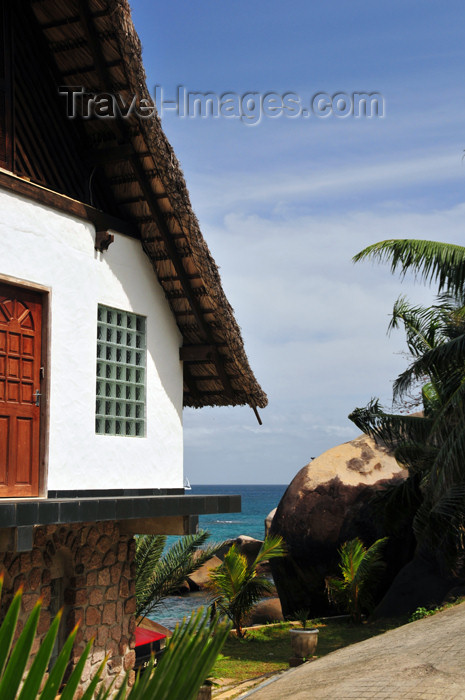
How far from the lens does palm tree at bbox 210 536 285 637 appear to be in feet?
54.2

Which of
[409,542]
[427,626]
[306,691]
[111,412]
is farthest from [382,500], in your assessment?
[111,412]

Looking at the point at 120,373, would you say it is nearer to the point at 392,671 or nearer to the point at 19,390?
the point at 19,390

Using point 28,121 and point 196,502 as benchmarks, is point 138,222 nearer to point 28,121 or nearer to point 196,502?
point 28,121

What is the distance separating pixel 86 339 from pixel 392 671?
5.50 m

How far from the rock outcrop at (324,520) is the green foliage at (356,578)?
37.8 inches

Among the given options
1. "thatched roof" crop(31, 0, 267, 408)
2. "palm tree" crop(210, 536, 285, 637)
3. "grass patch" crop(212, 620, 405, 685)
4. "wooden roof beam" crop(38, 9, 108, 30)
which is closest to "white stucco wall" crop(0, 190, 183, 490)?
"thatched roof" crop(31, 0, 267, 408)

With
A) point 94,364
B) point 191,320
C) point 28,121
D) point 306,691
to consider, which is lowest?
point 306,691

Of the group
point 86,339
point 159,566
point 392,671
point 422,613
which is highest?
point 86,339

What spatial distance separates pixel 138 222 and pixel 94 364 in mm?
2165

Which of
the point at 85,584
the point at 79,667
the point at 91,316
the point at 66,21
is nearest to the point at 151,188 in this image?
the point at 91,316

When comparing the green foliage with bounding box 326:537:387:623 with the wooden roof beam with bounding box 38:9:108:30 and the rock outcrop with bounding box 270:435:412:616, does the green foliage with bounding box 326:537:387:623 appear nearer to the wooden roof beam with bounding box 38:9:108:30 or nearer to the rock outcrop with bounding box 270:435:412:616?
the rock outcrop with bounding box 270:435:412:616

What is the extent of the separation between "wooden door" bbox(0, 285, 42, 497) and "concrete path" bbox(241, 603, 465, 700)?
4.32 meters

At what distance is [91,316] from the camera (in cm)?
913

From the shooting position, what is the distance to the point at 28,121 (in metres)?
8.83
